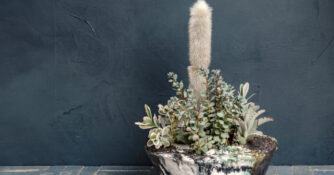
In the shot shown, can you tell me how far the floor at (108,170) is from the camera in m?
2.21

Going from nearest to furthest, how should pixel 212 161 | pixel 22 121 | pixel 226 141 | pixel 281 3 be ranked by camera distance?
1. pixel 212 161
2. pixel 226 141
3. pixel 281 3
4. pixel 22 121

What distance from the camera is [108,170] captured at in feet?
7.51

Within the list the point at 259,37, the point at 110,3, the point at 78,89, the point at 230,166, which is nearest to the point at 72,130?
the point at 78,89

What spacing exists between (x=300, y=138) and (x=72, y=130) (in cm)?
177

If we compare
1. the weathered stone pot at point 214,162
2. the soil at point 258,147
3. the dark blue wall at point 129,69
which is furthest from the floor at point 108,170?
the weathered stone pot at point 214,162

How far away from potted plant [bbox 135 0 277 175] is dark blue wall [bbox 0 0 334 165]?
607 millimetres

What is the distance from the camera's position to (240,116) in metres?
1.64

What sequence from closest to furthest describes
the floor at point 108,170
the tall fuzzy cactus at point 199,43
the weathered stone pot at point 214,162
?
1. the weathered stone pot at point 214,162
2. the tall fuzzy cactus at point 199,43
3. the floor at point 108,170

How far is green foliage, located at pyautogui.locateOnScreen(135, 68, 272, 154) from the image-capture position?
1.50 meters

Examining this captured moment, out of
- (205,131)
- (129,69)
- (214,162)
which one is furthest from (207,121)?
(129,69)

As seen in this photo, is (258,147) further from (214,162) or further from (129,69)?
(129,69)

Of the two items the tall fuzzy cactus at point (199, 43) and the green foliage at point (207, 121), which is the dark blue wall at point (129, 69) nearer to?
the tall fuzzy cactus at point (199, 43)

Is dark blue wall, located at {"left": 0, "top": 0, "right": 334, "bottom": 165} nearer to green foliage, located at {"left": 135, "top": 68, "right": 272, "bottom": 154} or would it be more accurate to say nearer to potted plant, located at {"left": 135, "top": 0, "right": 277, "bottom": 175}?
potted plant, located at {"left": 135, "top": 0, "right": 277, "bottom": 175}

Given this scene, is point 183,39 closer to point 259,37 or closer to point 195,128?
point 259,37
